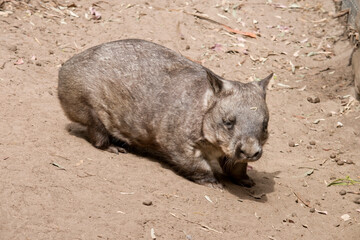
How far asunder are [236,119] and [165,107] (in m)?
0.91

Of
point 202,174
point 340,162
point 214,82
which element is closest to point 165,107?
point 214,82

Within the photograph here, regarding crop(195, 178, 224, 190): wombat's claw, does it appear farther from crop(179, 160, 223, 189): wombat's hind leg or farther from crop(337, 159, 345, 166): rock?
crop(337, 159, 345, 166): rock

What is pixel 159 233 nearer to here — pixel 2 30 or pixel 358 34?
pixel 2 30

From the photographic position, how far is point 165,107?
5.98 meters

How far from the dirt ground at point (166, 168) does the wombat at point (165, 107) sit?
0.25 meters

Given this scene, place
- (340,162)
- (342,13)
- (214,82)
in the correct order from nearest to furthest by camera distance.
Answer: (214,82) → (340,162) → (342,13)

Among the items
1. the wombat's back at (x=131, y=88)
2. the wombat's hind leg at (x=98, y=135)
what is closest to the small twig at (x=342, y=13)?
the wombat's back at (x=131, y=88)

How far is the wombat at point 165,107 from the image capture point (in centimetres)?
551

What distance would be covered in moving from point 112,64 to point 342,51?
4611 mm

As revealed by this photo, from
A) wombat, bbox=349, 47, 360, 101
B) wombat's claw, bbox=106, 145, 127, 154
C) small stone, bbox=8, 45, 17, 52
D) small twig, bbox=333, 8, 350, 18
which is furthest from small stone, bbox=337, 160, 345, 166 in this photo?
small stone, bbox=8, 45, 17, 52

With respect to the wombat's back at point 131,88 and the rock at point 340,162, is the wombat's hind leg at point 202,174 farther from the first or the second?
the rock at point 340,162

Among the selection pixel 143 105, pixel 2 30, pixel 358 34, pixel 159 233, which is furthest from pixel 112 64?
pixel 358 34

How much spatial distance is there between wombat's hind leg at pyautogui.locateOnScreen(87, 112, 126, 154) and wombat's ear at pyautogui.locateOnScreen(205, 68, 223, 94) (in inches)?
55.2

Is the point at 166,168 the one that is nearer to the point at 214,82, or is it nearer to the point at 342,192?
the point at 214,82
